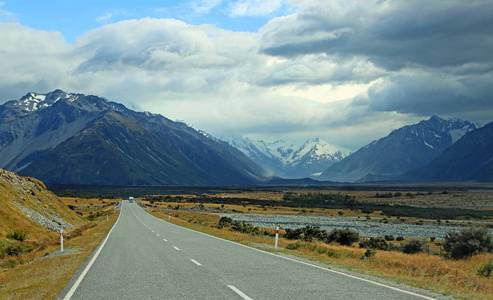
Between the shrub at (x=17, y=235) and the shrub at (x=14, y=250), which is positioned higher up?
the shrub at (x=17, y=235)

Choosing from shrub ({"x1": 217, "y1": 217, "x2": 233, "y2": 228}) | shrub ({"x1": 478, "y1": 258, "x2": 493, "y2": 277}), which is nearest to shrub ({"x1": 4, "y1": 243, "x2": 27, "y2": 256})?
shrub ({"x1": 217, "y1": 217, "x2": 233, "y2": 228})

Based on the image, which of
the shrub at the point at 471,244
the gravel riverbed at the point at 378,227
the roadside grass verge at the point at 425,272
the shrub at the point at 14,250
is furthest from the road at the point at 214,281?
the gravel riverbed at the point at 378,227

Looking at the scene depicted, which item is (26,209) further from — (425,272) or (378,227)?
(378,227)

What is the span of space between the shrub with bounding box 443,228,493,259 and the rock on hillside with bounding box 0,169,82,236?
31.2 metres

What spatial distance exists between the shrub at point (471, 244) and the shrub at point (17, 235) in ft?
100.0

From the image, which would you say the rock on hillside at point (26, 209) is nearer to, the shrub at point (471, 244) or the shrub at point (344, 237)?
the shrub at point (344, 237)

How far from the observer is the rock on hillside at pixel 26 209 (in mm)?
32822

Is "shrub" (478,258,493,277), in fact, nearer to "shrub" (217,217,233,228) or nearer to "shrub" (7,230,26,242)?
"shrub" (7,230,26,242)

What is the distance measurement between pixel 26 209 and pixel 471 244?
37122mm

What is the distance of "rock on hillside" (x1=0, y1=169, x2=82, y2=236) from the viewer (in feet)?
108

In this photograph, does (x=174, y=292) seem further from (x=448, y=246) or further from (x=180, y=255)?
(x=448, y=246)

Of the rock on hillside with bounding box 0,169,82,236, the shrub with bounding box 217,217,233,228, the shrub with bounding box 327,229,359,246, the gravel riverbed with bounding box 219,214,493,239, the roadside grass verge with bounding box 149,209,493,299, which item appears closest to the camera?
the roadside grass verge with bounding box 149,209,493,299

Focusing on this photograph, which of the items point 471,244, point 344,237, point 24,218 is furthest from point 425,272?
point 24,218

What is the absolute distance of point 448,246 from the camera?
29.4 meters
